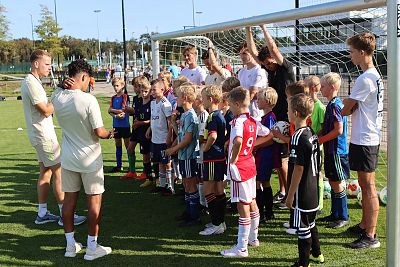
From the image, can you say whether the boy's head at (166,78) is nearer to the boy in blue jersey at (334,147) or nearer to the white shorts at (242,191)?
the boy in blue jersey at (334,147)

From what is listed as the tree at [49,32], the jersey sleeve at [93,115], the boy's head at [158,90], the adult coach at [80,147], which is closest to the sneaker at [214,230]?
the adult coach at [80,147]

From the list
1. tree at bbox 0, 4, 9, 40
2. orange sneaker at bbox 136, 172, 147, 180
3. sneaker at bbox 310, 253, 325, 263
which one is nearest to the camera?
sneaker at bbox 310, 253, 325, 263

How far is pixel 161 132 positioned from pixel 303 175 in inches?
124

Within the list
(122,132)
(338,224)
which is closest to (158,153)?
(122,132)

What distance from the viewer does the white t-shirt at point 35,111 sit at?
513cm

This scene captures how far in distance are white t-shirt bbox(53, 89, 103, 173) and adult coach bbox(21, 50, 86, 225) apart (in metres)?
0.97

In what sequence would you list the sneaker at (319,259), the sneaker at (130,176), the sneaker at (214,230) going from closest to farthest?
the sneaker at (319,259) → the sneaker at (214,230) → the sneaker at (130,176)

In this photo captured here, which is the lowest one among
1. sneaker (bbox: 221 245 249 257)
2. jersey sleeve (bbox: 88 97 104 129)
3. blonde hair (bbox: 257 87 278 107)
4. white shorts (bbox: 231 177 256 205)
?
sneaker (bbox: 221 245 249 257)

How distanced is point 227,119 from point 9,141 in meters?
9.38

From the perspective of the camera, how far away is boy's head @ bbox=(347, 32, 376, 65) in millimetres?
4207

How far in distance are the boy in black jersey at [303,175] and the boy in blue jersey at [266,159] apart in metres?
0.97

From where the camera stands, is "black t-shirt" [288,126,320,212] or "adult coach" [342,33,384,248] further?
"adult coach" [342,33,384,248]

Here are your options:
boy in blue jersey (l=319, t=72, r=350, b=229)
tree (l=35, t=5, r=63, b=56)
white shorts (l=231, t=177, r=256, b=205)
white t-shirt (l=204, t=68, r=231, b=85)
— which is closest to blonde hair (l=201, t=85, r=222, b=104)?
white shorts (l=231, t=177, r=256, b=205)

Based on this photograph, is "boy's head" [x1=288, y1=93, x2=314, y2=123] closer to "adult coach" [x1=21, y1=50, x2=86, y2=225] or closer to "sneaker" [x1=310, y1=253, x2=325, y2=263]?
"sneaker" [x1=310, y1=253, x2=325, y2=263]
